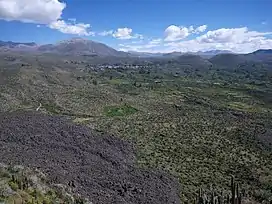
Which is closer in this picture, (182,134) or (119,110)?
(182,134)

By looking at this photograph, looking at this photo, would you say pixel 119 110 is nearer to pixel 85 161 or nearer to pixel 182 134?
pixel 182 134

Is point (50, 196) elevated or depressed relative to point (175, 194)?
elevated

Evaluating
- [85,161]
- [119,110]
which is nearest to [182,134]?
[85,161]

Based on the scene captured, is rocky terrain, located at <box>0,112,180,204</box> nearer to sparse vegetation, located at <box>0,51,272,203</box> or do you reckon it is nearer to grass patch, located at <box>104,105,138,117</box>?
sparse vegetation, located at <box>0,51,272,203</box>

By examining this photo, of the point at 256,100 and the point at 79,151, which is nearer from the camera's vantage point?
the point at 79,151

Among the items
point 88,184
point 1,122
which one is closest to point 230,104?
point 1,122

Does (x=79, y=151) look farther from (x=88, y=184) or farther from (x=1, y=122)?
(x=1, y=122)

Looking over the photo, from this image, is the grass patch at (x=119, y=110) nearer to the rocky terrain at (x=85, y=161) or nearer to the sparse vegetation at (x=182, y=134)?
the sparse vegetation at (x=182, y=134)

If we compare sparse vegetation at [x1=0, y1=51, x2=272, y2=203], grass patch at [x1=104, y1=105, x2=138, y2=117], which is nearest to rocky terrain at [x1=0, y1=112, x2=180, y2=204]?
sparse vegetation at [x1=0, y1=51, x2=272, y2=203]

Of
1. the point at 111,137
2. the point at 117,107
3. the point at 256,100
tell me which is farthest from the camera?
the point at 256,100
